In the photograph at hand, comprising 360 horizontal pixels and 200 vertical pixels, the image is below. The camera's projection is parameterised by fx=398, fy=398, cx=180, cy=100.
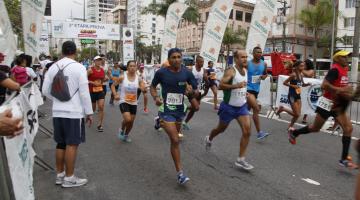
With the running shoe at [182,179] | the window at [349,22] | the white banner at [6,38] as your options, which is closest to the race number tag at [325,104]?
the running shoe at [182,179]

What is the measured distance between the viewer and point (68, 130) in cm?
512

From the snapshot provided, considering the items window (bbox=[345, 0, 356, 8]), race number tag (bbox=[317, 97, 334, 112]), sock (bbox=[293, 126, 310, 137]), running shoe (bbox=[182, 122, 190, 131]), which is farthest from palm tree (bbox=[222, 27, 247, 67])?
race number tag (bbox=[317, 97, 334, 112])

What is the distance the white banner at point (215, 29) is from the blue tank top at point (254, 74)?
8224mm

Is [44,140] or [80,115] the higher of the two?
[80,115]

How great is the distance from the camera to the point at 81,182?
211 inches

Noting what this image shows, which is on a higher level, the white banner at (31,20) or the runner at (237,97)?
the white banner at (31,20)

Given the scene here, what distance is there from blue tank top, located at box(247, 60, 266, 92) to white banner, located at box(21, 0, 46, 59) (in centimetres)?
609

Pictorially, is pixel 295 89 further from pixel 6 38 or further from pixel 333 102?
pixel 6 38

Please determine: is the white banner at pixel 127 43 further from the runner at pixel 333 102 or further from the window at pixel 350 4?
the window at pixel 350 4

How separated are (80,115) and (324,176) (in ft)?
11.5

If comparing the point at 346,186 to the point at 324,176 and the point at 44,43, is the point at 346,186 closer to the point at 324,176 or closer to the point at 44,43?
the point at 324,176

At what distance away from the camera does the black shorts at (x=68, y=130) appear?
201 inches

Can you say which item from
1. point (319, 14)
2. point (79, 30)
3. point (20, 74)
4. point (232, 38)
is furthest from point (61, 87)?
point (232, 38)

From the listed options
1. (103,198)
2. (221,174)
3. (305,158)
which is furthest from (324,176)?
(103,198)
